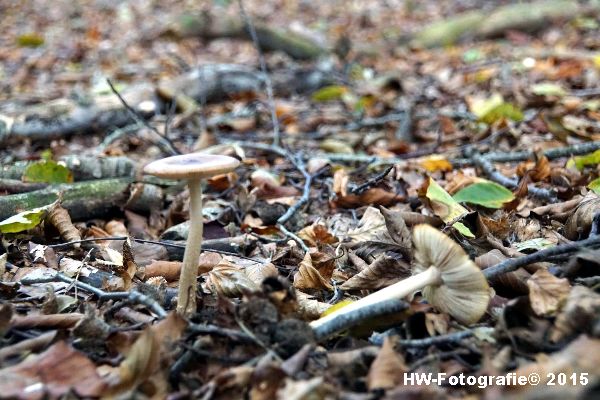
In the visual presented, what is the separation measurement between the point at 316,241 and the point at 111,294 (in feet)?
3.48

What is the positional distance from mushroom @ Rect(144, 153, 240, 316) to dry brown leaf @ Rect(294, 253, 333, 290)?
47 centimetres

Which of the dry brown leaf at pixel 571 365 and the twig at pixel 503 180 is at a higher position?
the dry brown leaf at pixel 571 365

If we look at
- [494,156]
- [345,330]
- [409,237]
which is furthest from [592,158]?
[345,330]

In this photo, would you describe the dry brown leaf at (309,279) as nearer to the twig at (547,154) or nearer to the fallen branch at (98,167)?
the fallen branch at (98,167)

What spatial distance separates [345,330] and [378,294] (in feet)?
0.53

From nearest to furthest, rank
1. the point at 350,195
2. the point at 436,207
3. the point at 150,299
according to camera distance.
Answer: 1. the point at 150,299
2. the point at 436,207
3. the point at 350,195

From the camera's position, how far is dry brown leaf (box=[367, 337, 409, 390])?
5.18 feet

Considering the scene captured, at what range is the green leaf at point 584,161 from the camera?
3143 millimetres

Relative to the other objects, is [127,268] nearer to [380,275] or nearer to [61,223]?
[61,223]

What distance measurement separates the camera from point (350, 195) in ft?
10.3

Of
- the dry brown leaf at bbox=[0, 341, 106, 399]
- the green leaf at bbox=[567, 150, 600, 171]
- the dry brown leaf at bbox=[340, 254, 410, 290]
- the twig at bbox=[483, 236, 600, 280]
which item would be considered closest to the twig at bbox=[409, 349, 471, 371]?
the twig at bbox=[483, 236, 600, 280]

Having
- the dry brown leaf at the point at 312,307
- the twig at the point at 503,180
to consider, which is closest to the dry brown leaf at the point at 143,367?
the dry brown leaf at the point at 312,307

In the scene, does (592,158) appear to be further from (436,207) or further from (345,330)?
(345,330)

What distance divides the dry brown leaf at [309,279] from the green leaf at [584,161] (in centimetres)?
183
